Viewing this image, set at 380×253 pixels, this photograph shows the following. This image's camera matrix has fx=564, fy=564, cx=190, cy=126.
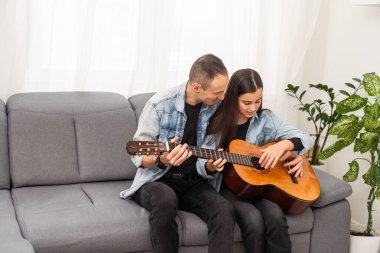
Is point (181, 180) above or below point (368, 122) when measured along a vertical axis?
below

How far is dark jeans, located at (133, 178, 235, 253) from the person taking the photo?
2.34 meters

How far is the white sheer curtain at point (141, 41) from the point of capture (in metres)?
2.99

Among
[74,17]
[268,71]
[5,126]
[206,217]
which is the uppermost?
[74,17]

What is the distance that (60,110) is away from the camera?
9.53 feet

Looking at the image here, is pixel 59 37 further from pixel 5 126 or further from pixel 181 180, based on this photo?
pixel 181 180

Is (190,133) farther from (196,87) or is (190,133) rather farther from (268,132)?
(268,132)

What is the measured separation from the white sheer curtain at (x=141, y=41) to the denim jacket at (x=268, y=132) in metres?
0.79

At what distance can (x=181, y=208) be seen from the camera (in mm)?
2586

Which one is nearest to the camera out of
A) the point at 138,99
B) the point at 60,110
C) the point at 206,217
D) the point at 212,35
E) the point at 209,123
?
the point at 206,217

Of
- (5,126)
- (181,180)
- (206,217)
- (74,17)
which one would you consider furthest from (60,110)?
(206,217)

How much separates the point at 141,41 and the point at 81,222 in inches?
50.0

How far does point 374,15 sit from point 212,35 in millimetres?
960

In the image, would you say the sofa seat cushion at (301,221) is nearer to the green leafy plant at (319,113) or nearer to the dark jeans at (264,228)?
the dark jeans at (264,228)

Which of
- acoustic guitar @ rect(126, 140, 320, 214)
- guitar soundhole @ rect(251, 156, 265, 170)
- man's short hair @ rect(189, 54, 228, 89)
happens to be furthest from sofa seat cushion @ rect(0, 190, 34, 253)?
guitar soundhole @ rect(251, 156, 265, 170)
